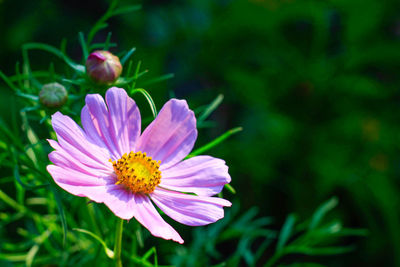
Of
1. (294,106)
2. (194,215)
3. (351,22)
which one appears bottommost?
(294,106)

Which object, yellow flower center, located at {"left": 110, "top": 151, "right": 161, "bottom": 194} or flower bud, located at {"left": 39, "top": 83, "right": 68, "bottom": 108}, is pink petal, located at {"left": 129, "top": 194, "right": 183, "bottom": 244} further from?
flower bud, located at {"left": 39, "top": 83, "right": 68, "bottom": 108}

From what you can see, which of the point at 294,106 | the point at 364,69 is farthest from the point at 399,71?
the point at 294,106

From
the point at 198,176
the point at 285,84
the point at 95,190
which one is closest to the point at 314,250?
the point at 198,176

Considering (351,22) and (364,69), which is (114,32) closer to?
(351,22)

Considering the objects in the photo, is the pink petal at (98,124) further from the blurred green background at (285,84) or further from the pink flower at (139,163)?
the blurred green background at (285,84)

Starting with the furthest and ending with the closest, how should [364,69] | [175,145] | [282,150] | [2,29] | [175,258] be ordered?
[364,69] < [282,150] < [2,29] < [175,258] < [175,145]

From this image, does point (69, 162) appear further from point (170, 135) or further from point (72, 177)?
point (170, 135)

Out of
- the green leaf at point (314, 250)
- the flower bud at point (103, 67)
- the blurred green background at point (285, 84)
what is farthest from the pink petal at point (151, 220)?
the blurred green background at point (285, 84)
